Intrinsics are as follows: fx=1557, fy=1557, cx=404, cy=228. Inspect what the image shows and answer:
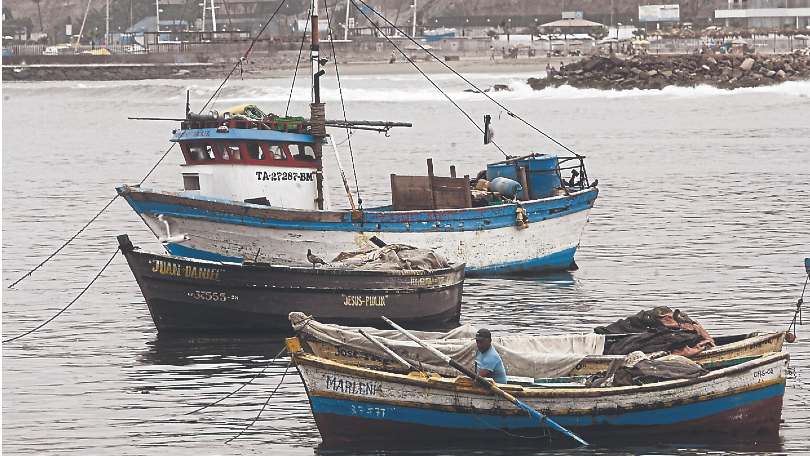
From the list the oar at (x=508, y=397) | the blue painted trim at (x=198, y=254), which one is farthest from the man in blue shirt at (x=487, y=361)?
the blue painted trim at (x=198, y=254)

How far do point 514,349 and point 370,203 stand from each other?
31.8 m

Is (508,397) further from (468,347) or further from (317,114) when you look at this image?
(317,114)

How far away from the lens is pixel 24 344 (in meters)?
30.0

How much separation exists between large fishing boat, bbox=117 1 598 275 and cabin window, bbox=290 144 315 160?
0.10ft

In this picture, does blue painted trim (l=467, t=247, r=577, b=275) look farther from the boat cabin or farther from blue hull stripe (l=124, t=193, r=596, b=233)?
the boat cabin

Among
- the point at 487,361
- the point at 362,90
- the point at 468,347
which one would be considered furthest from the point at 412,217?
the point at 362,90

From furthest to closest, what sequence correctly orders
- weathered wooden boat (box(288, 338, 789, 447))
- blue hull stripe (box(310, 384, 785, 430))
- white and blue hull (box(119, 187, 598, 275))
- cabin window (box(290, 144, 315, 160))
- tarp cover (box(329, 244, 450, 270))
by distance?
cabin window (box(290, 144, 315, 160)) → white and blue hull (box(119, 187, 598, 275)) → tarp cover (box(329, 244, 450, 270)) → blue hull stripe (box(310, 384, 785, 430)) → weathered wooden boat (box(288, 338, 789, 447))

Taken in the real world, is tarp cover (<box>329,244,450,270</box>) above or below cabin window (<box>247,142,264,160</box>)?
below

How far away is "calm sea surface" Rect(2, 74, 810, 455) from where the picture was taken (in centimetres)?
2352

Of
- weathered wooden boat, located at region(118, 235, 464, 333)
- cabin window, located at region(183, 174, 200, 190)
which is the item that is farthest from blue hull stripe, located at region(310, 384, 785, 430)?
cabin window, located at region(183, 174, 200, 190)

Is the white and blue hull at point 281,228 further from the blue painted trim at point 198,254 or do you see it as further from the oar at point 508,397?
the oar at point 508,397

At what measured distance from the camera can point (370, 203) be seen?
5388cm

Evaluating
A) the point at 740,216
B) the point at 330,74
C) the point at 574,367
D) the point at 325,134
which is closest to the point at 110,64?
the point at 330,74

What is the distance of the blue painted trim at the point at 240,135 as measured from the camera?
108 ft
